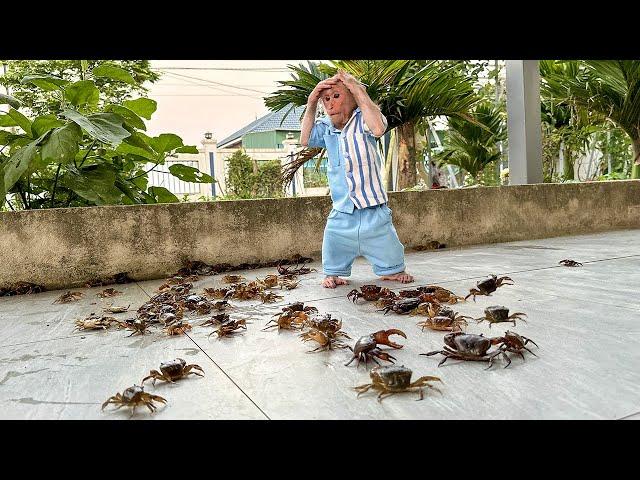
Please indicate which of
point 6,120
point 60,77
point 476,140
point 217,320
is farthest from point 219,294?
point 476,140

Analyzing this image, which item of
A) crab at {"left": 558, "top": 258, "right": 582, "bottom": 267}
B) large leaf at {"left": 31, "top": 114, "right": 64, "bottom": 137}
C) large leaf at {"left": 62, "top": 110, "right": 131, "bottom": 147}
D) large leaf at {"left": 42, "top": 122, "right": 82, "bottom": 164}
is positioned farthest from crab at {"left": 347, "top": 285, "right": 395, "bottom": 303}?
large leaf at {"left": 31, "top": 114, "right": 64, "bottom": 137}

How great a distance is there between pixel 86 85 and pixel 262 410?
4.32m

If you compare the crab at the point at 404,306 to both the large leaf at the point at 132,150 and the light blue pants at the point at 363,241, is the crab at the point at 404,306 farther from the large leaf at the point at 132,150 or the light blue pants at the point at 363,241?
the large leaf at the point at 132,150

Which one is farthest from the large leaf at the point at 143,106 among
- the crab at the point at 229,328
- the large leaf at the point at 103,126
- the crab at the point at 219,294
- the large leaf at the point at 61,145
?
the crab at the point at 229,328

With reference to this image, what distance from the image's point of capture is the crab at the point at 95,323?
287cm

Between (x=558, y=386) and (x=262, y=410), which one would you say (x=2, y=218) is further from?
(x=558, y=386)

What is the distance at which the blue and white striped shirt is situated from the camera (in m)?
3.69

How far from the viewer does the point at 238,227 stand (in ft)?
17.0

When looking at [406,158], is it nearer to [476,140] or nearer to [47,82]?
[476,140]

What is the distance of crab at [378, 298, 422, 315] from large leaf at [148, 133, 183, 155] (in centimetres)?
356

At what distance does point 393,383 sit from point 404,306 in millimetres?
1194

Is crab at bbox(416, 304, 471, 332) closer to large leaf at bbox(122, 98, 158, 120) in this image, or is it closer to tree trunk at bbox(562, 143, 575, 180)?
large leaf at bbox(122, 98, 158, 120)

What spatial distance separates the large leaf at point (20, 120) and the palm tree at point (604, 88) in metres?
7.16
